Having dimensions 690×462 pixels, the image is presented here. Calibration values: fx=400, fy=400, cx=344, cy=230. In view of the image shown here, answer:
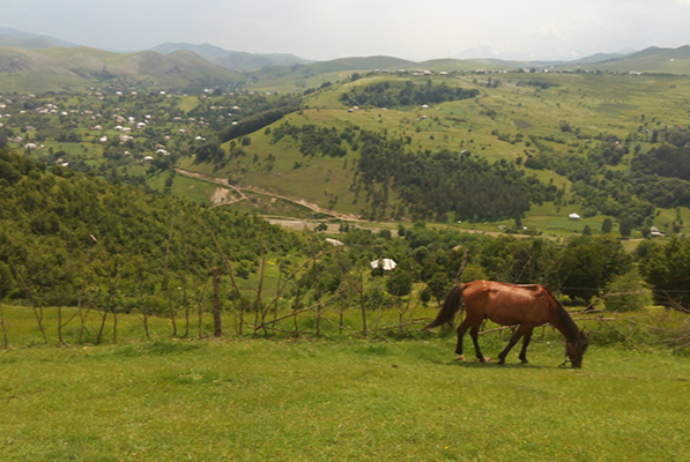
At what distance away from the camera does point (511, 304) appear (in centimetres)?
1484

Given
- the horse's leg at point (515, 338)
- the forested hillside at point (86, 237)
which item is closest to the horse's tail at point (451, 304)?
the horse's leg at point (515, 338)

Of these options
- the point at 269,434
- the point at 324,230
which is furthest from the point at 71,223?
the point at 324,230

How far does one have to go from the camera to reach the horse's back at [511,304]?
14852 millimetres

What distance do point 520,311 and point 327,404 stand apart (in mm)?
8214

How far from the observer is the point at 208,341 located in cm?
1716

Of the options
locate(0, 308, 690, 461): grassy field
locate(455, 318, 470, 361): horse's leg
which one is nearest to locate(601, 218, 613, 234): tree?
locate(0, 308, 690, 461): grassy field

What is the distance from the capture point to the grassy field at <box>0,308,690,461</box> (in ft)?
27.8

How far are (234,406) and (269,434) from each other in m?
2.19

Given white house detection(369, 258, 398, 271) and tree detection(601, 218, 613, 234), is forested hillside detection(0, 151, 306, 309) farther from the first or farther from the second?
tree detection(601, 218, 613, 234)

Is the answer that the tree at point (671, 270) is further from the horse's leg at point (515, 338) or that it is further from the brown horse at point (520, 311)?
the horse's leg at point (515, 338)

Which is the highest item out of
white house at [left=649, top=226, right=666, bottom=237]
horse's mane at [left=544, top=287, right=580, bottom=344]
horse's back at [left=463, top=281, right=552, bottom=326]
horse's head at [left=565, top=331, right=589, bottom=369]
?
horse's back at [left=463, top=281, right=552, bottom=326]

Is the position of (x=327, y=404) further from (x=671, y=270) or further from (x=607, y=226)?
(x=607, y=226)

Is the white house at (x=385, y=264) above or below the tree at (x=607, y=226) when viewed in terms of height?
above

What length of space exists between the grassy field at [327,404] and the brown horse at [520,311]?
1101 millimetres
